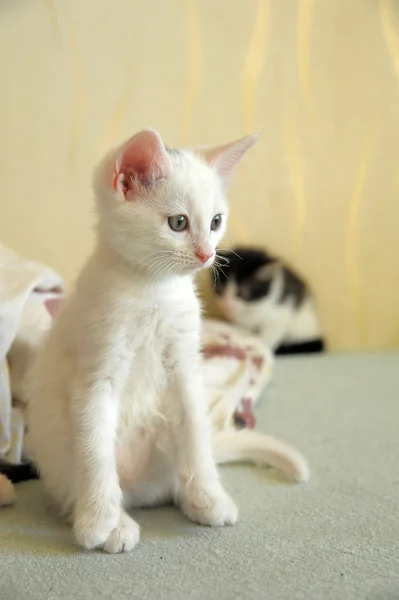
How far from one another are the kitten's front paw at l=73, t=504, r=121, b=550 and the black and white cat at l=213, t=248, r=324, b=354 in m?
1.14

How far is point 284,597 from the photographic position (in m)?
0.64

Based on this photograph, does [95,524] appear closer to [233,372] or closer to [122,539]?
[122,539]

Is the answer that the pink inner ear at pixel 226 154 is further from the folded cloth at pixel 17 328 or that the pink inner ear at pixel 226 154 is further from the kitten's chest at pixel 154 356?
the folded cloth at pixel 17 328

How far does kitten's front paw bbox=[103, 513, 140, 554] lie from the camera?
0.76 meters

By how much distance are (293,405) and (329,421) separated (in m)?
0.13

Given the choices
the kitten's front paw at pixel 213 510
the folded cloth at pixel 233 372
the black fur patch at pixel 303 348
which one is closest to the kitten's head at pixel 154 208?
the kitten's front paw at pixel 213 510

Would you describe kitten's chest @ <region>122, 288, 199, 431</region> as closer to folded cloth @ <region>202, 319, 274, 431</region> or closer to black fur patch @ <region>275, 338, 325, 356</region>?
folded cloth @ <region>202, 319, 274, 431</region>

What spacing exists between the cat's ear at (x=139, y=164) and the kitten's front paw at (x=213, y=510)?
444 mm

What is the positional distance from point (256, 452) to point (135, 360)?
33cm

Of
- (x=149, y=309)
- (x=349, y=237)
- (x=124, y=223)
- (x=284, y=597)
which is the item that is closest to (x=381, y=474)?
(x=284, y=597)

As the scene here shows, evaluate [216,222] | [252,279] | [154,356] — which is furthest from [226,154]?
[252,279]

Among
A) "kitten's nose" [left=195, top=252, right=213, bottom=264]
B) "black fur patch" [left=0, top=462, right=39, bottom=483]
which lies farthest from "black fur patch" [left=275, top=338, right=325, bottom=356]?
"kitten's nose" [left=195, top=252, right=213, bottom=264]

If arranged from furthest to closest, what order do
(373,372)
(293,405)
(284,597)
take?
1. (373,372)
2. (293,405)
3. (284,597)

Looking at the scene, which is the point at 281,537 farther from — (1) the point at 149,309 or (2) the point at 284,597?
(1) the point at 149,309
